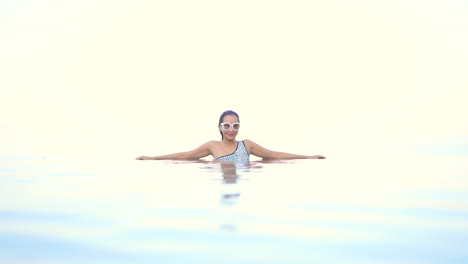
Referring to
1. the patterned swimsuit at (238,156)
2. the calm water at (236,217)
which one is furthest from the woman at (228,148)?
the calm water at (236,217)

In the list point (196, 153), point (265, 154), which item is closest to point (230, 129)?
point (196, 153)

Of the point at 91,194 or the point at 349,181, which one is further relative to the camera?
the point at 349,181

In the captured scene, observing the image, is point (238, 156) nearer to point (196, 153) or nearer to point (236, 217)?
point (196, 153)

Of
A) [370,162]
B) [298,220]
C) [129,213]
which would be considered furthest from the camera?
[370,162]

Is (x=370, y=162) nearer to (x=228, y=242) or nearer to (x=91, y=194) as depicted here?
(x=91, y=194)

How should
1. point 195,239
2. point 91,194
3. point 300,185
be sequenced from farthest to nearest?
point 300,185 < point 91,194 < point 195,239

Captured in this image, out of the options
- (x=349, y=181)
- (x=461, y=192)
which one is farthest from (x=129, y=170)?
(x=461, y=192)

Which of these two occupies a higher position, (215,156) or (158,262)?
(215,156)

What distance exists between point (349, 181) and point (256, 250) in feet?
15.5

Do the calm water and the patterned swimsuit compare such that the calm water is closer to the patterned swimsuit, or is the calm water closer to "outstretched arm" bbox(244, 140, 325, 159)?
the patterned swimsuit

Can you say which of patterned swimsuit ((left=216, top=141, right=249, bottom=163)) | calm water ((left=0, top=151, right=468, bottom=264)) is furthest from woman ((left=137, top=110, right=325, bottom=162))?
calm water ((left=0, top=151, right=468, bottom=264))

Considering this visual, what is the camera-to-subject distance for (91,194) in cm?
703

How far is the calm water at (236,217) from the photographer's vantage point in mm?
3859

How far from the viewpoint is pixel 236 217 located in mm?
5078
